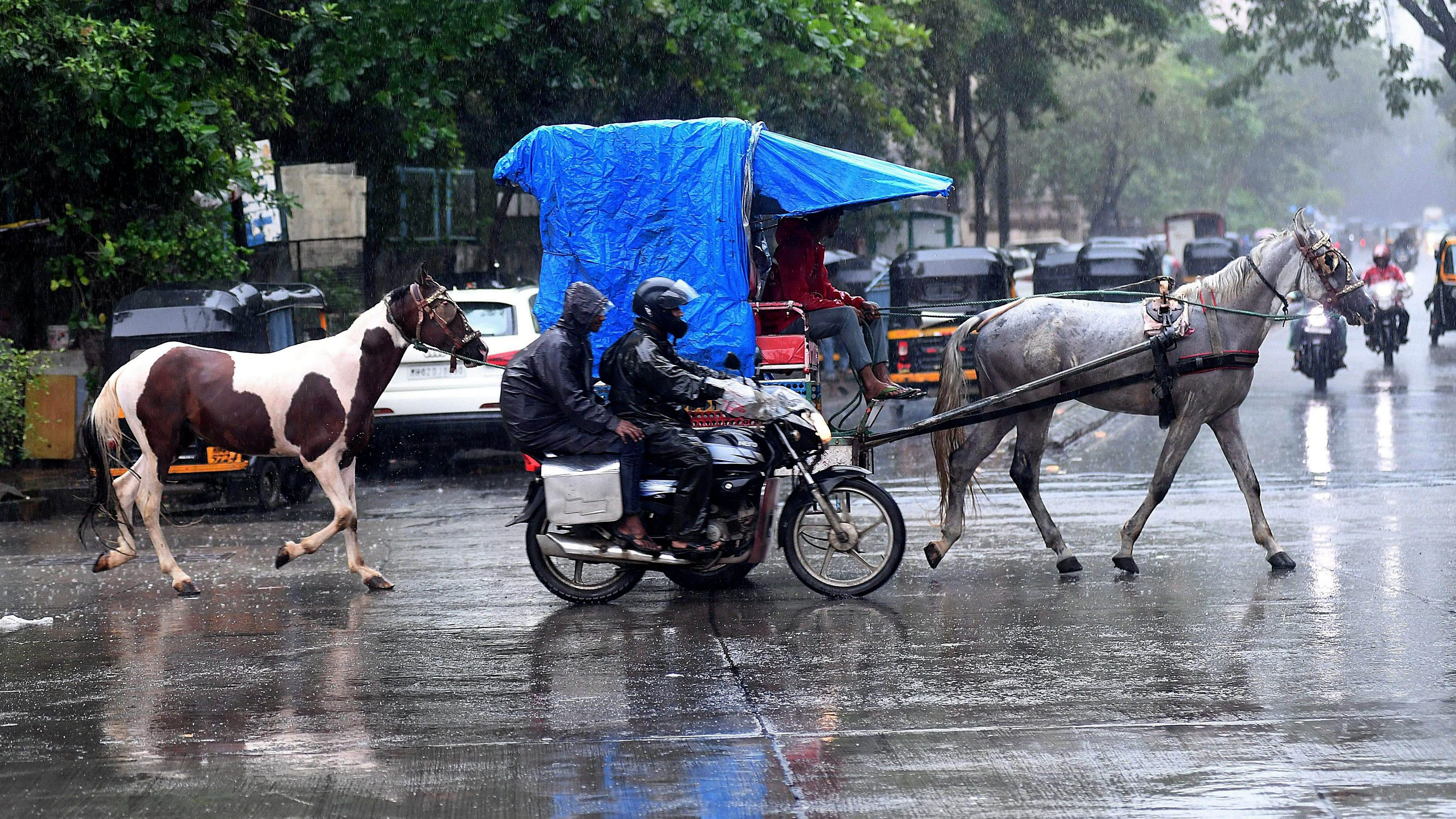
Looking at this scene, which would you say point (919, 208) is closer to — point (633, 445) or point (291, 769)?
point (633, 445)

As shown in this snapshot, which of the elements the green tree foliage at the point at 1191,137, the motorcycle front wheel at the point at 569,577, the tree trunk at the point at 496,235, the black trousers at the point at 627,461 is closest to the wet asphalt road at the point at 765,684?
the motorcycle front wheel at the point at 569,577

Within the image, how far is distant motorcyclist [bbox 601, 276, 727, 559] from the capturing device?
8.34 metres

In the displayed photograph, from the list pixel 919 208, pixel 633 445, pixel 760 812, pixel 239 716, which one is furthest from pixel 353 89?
pixel 919 208

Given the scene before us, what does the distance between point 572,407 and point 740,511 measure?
1096 mm

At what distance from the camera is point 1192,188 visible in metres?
84.1

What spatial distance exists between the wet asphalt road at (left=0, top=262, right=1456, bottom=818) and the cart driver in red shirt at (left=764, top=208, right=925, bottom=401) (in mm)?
1311

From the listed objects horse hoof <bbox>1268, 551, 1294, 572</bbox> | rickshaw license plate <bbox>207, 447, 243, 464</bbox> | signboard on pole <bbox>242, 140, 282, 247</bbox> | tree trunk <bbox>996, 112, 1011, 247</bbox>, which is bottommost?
horse hoof <bbox>1268, 551, 1294, 572</bbox>

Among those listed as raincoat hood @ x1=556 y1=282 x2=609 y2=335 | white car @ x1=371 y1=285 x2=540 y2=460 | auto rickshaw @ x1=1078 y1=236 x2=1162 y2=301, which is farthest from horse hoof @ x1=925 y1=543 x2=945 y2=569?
auto rickshaw @ x1=1078 y1=236 x2=1162 y2=301

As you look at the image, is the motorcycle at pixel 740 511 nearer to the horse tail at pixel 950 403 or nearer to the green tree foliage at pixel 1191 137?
the horse tail at pixel 950 403

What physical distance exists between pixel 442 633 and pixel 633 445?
1.43 meters

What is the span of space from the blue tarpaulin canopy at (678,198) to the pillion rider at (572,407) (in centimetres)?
102

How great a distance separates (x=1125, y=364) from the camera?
965cm

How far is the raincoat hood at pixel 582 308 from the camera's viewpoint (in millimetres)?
8453

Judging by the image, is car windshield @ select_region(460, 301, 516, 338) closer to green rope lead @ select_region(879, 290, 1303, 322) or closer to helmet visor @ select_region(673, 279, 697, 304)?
green rope lead @ select_region(879, 290, 1303, 322)
